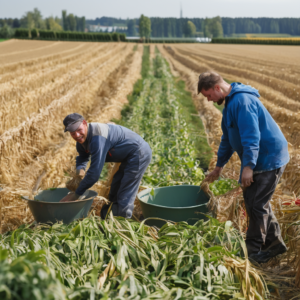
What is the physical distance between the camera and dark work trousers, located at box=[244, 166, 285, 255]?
339 centimetres

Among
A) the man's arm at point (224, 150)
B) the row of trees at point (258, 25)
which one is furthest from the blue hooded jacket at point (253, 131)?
the row of trees at point (258, 25)

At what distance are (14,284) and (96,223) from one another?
132cm

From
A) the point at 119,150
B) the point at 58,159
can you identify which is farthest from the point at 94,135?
the point at 58,159

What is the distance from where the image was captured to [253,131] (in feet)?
10.3

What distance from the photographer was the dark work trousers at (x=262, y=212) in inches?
134

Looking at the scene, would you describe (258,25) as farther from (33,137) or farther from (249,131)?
(249,131)

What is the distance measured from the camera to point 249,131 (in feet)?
10.3

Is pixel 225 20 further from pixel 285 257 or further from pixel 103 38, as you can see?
pixel 285 257

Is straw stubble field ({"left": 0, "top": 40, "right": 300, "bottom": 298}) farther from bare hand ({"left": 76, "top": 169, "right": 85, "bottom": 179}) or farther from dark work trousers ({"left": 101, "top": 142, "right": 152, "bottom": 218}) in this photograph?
bare hand ({"left": 76, "top": 169, "right": 85, "bottom": 179})

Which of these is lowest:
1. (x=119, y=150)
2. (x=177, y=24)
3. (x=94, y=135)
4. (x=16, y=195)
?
(x=16, y=195)

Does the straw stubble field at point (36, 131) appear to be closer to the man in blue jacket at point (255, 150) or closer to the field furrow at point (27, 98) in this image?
the field furrow at point (27, 98)

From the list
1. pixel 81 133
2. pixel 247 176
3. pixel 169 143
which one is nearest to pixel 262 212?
pixel 247 176

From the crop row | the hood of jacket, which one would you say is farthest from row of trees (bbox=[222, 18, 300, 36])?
the hood of jacket

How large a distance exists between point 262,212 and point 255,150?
0.72 metres
